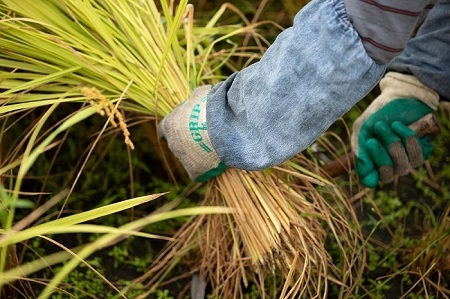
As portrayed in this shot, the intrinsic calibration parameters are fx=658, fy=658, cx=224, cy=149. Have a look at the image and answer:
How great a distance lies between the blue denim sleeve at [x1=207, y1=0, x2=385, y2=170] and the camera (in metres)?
1.08

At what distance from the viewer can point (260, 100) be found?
3.91ft

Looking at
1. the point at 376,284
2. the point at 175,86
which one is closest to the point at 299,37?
the point at 175,86

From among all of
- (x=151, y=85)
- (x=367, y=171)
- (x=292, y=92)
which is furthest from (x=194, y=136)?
(x=367, y=171)

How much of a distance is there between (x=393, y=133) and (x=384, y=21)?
1.98ft

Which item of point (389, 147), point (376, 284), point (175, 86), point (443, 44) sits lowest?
point (376, 284)

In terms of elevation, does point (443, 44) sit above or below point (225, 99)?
below

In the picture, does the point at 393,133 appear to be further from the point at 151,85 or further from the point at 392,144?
the point at 151,85

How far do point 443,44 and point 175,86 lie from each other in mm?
671

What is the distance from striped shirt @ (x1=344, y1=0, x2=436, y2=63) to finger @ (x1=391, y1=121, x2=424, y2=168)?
20.4 inches

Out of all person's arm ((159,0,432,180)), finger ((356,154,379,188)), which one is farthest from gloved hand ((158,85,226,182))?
finger ((356,154,379,188))

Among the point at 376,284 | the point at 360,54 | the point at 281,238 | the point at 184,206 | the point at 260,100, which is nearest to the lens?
the point at 360,54

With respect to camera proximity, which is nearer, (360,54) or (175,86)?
(360,54)

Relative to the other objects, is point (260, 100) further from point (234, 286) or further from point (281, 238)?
point (234, 286)

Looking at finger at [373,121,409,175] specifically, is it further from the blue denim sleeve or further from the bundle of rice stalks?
the blue denim sleeve
